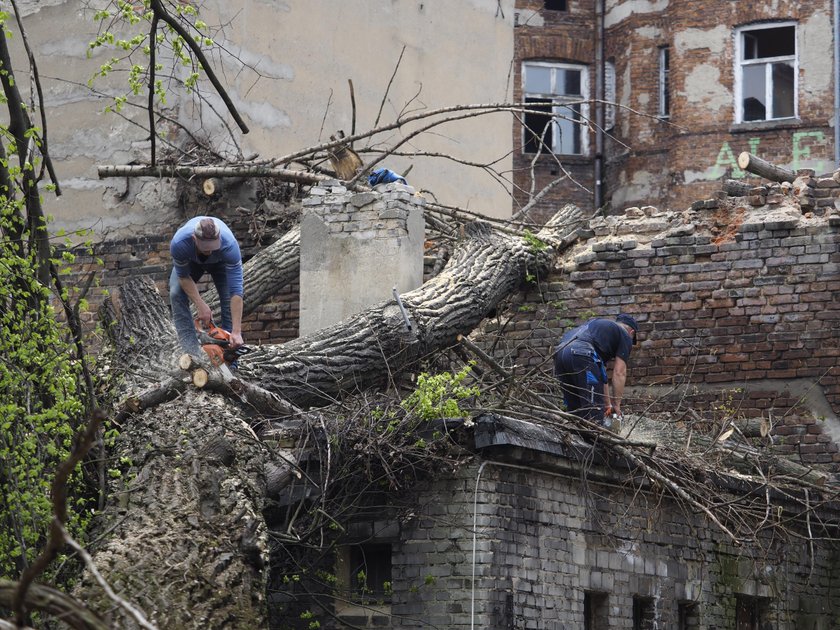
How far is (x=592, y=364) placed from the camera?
37.2ft

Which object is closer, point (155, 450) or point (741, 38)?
point (155, 450)

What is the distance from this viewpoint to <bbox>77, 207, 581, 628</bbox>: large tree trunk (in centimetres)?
792

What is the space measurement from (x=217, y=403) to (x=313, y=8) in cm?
905

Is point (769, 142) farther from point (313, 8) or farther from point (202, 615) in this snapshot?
point (202, 615)

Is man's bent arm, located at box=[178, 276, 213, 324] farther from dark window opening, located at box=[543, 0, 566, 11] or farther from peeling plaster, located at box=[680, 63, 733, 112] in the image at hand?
dark window opening, located at box=[543, 0, 566, 11]

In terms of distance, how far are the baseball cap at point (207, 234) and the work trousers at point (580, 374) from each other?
2.69 m

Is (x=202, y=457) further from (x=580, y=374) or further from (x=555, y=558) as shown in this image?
(x=580, y=374)

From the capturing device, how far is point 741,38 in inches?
936

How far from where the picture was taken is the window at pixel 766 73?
77.9 ft

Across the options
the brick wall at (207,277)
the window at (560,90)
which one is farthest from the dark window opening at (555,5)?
the brick wall at (207,277)

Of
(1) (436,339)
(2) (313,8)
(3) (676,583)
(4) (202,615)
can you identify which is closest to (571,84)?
(2) (313,8)

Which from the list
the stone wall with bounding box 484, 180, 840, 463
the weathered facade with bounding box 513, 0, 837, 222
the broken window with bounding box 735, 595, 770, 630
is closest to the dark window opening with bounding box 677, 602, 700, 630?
the broken window with bounding box 735, 595, 770, 630

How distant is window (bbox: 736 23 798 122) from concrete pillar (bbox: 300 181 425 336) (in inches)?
447

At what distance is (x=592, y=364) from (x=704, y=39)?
1362cm
